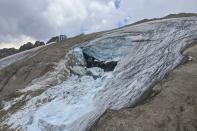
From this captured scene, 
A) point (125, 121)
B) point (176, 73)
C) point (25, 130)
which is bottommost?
point (25, 130)

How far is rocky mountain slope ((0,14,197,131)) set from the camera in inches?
625

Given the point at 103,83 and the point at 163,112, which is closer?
the point at 163,112

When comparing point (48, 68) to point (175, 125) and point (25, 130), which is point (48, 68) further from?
point (175, 125)

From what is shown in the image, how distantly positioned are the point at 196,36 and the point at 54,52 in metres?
12.5

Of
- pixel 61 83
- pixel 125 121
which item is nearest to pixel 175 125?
pixel 125 121

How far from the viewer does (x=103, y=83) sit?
23.4 metres

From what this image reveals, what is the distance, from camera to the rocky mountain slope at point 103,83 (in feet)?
52.0

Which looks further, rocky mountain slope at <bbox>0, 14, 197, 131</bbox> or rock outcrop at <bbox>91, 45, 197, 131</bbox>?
rocky mountain slope at <bbox>0, 14, 197, 131</bbox>

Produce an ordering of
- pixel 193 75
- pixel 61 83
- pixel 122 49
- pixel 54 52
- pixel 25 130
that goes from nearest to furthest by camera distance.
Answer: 1. pixel 193 75
2. pixel 25 130
3. pixel 61 83
4. pixel 122 49
5. pixel 54 52

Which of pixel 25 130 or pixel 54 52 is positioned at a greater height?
pixel 54 52

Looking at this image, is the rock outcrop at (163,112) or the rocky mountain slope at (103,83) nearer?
the rock outcrop at (163,112)

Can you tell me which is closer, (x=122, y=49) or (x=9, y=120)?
(x=9, y=120)

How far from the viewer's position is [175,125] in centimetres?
1477

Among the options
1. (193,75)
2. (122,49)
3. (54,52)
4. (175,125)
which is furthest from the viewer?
(54,52)
